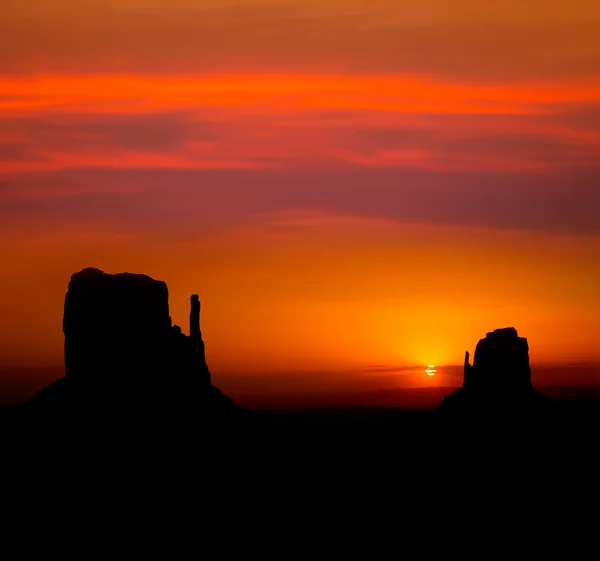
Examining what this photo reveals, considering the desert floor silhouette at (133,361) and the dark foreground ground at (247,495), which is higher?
the desert floor silhouette at (133,361)

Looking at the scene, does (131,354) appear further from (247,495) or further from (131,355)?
(247,495)

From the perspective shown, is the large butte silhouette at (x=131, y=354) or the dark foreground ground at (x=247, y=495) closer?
the dark foreground ground at (x=247, y=495)

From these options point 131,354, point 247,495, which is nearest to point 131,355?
point 131,354

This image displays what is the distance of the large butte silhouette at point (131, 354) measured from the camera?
183m

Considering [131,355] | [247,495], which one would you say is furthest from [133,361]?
[247,495]

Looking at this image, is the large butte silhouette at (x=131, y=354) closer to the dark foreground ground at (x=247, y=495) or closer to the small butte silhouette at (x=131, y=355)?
the small butte silhouette at (x=131, y=355)

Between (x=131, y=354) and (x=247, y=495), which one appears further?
(x=131, y=354)

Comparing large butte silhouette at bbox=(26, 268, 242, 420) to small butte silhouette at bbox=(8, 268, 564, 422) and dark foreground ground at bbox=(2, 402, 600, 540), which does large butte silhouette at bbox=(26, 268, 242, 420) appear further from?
dark foreground ground at bbox=(2, 402, 600, 540)

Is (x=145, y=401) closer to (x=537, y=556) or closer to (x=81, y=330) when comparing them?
(x=81, y=330)

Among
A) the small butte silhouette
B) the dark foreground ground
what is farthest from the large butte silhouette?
the dark foreground ground

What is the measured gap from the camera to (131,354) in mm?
188750

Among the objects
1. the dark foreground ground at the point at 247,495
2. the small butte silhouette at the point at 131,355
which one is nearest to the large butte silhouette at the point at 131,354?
the small butte silhouette at the point at 131,355

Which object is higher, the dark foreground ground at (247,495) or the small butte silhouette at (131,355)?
the small butte silhouette at (131,355)

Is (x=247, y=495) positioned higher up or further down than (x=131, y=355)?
further down
